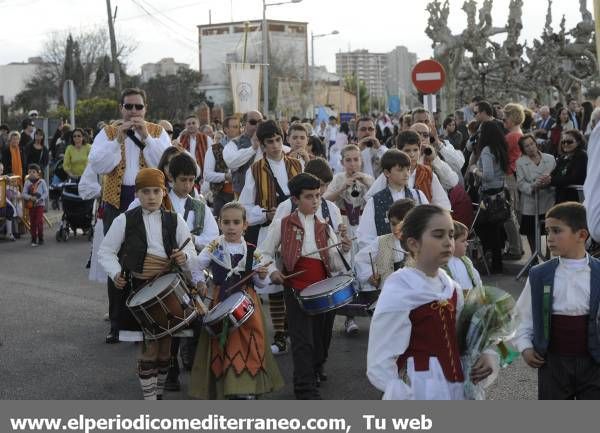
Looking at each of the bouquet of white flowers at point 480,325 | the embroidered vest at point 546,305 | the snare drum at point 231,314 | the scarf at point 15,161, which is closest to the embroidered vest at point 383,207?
the snare drum at point 231,314

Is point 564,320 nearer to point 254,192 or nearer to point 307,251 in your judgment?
point 307,251

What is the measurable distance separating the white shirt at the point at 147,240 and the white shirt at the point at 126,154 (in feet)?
5.33

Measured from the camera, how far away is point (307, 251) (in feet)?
25.0

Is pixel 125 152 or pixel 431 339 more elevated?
pixel 125 152

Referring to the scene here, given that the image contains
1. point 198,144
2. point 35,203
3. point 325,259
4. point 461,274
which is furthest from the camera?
point 35,203

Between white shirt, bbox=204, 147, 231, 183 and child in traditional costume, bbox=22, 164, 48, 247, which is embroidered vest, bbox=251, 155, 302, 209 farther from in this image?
child in traditional costume, bbox=22, 164, 48, 247

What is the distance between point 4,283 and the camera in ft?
43.1

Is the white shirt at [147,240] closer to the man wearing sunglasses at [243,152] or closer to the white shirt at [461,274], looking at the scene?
the white shirt at [461,274]

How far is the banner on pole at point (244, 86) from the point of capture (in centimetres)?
2017

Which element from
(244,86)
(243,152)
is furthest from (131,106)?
(244,86)

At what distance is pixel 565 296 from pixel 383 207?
304cm

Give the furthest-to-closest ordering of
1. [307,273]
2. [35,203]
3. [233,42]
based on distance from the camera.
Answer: [233,42] < [35,203] < [307,273]

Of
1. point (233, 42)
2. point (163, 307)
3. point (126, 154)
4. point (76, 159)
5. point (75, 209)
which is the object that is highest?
point (233, 42)
